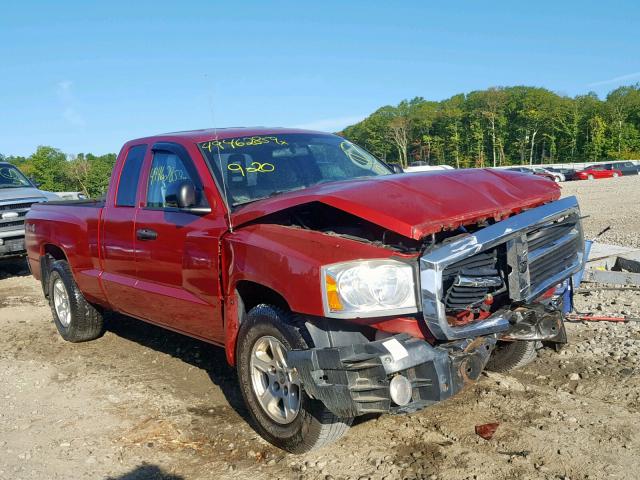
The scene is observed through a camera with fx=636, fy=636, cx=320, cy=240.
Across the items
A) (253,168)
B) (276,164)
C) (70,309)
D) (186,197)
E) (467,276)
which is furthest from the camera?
(70,309)

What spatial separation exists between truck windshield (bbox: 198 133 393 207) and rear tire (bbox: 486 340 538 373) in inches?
66.9

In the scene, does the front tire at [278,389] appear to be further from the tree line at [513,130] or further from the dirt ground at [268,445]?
the tree line at [513,130]

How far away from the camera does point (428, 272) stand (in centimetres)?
312

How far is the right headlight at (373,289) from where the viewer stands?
10.4 feet

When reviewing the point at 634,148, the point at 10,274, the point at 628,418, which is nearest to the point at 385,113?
the point at 634,148

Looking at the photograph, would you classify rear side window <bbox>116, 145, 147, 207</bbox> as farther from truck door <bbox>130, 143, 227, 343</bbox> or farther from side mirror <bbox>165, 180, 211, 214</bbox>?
side mirror <bbox>165, 180, 211, 214</bbox>

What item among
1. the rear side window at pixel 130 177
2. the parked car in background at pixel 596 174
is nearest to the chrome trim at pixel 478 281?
the rear side window at pixel 130 177

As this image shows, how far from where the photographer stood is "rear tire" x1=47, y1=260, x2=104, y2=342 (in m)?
6.41

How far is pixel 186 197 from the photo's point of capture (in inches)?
165

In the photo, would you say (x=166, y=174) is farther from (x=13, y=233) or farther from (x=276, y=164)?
(x=13, y=233)

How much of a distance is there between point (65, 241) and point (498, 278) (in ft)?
14.6

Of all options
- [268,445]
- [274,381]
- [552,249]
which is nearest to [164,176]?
[274,381]

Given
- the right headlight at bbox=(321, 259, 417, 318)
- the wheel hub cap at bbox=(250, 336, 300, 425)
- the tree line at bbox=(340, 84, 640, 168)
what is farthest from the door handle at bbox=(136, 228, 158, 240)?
the tree line at bbox=(340, 84, 640, 168)

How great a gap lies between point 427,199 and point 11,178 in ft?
35.3
